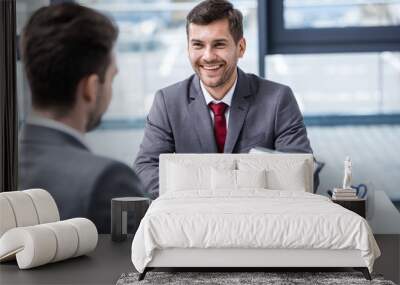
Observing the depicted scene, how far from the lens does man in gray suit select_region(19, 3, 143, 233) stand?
810 centimetres

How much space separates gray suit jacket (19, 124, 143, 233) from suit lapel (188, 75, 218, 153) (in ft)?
2.95

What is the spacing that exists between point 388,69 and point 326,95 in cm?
58

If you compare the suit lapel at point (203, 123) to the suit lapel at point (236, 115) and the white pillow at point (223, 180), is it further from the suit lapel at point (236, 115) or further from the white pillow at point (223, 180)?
the white pillow at point (223, 180)

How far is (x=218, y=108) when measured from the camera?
7.55 meters

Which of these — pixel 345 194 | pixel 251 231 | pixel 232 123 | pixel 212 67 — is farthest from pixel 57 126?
pixel 251 231

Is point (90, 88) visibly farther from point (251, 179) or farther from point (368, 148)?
point (368, 148)

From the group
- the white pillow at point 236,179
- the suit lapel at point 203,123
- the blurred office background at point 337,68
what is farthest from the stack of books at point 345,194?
the suit lapel at point 203,123

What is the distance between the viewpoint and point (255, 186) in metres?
6.75

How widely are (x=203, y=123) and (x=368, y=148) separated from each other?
1496 millimetres

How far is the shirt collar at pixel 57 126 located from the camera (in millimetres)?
8133

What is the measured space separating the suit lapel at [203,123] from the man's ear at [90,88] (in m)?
1.06

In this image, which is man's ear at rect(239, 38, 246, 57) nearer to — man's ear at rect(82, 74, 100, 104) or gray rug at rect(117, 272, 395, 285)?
man's ear at rect(82, 74, 100, 104)

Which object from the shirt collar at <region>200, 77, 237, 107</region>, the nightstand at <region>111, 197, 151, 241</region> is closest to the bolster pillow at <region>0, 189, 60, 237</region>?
the nightstand at <region>111, 197, 151, 241</region>

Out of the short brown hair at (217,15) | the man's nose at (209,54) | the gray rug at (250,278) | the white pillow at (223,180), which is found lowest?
the gray rug at (250,278)
